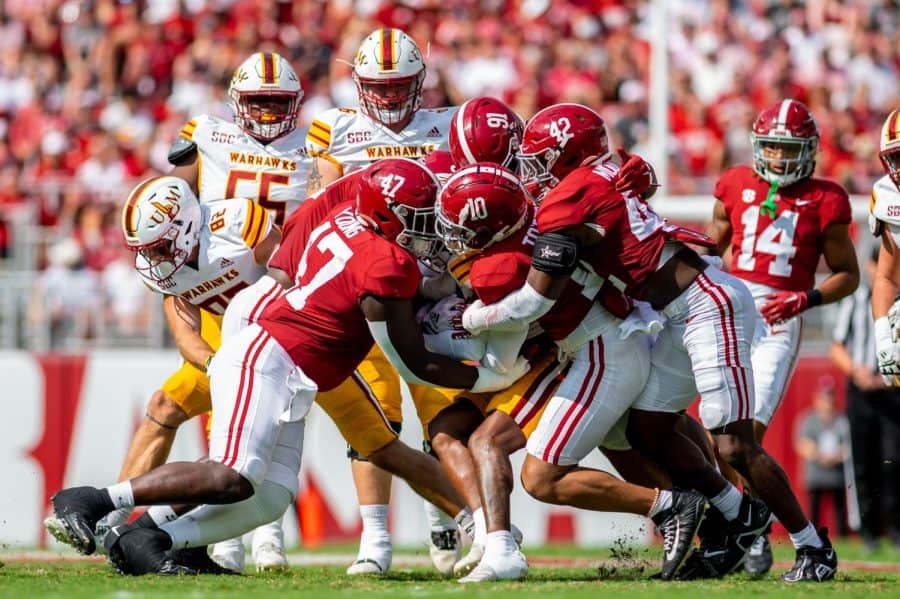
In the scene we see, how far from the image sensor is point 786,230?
795 centimetres

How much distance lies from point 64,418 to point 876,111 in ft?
29.5

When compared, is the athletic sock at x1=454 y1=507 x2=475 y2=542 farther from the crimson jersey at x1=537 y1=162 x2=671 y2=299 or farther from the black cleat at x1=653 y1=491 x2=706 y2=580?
the crimson jersey at x1=537 y1=162 x2=671 y2=299

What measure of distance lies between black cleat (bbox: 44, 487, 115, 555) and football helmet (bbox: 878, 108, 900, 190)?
3.84 meters

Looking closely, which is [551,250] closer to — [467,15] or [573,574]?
[573,574]

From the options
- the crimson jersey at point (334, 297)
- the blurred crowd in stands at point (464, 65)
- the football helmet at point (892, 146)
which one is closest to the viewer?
the crimson jersey at point (334, 297)

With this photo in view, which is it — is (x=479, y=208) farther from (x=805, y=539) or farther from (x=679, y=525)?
(x=805, y=539)

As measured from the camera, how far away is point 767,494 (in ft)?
22.0

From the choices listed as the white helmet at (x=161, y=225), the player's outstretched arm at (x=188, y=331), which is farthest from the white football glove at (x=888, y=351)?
Result: the white helmet at (x=161, y=225)

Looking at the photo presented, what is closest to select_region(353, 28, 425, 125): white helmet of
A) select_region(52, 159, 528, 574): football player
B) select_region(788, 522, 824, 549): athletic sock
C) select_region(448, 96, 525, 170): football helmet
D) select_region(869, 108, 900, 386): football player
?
select_region(448, 96, 525, 170): football helmet

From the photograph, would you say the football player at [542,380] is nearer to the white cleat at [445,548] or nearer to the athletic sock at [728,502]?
the athletic sock at [728,502]

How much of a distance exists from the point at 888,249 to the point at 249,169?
10.8 feet

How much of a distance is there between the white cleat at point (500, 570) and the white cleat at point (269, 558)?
1.50m

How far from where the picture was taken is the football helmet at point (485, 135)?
22.5ft

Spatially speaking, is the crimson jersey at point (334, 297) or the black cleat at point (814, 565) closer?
the crimson jersey at point (334, 297)
